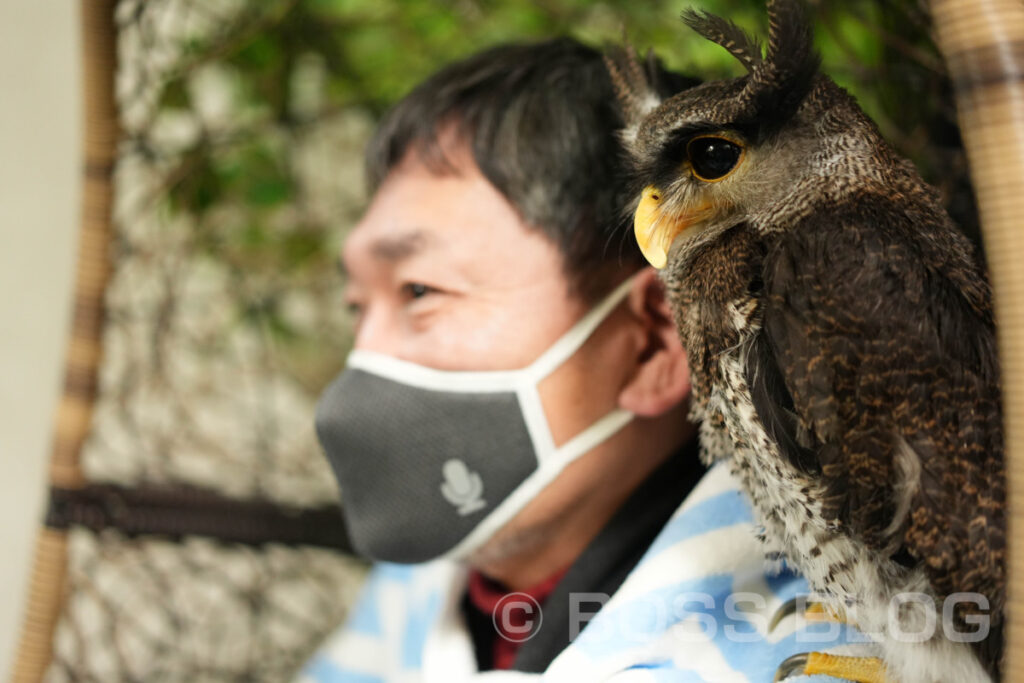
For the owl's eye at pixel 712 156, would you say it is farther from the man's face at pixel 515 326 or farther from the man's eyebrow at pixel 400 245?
the man's eyebrow at pixel 400 245

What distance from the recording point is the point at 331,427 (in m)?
1.14

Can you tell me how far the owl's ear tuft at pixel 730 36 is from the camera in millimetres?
766

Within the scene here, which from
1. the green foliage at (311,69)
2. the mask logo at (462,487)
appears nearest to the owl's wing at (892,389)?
the mask logo at (462,487)

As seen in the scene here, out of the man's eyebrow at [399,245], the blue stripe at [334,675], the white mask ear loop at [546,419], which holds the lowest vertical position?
the blue stripe at [334,675]

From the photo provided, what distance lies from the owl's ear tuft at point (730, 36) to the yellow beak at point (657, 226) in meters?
0.16

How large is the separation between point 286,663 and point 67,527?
66cm

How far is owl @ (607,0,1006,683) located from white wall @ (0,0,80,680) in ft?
5.51

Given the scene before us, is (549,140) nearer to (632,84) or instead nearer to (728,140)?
(632,84)

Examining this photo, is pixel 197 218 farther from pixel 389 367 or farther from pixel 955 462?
pixel 955 462

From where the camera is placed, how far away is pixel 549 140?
1148 mm

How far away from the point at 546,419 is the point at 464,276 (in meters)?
0.24

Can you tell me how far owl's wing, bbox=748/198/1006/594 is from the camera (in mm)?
648

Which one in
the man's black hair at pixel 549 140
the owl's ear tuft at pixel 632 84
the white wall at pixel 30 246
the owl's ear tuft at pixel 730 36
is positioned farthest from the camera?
the white wall at pixel 30 246

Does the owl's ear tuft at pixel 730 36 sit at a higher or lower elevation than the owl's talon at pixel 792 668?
higher
